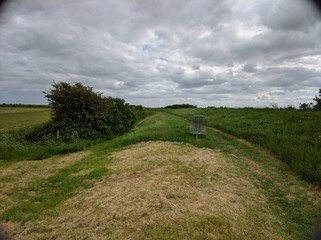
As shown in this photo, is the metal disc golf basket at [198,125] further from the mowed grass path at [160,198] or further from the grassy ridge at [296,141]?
the mowed grass path at [160,198]

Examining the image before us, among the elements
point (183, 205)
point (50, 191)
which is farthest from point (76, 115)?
point (183, 205)

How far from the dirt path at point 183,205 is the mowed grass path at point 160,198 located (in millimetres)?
18

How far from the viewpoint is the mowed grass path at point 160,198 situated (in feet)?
15.8

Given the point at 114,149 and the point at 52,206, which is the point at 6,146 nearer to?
the point at 114,149

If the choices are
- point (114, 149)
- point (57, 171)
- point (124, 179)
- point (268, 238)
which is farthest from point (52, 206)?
point (114, 149)

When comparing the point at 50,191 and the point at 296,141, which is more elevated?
the point at 296,141

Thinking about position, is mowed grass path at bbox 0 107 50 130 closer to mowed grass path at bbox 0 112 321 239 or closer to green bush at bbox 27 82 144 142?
green bush at bbox 27 82 144 142

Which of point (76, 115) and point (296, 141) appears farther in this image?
point (76, 115)

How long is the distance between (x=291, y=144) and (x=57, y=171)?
8725 mm

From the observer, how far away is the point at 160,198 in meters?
5.79

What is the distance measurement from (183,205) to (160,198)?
55 cm

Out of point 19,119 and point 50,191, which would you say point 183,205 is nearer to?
point 50,191

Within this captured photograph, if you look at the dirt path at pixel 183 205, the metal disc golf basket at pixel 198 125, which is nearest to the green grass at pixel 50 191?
the dirt path at pixel 183 205

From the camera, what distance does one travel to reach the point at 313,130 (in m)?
12.5
